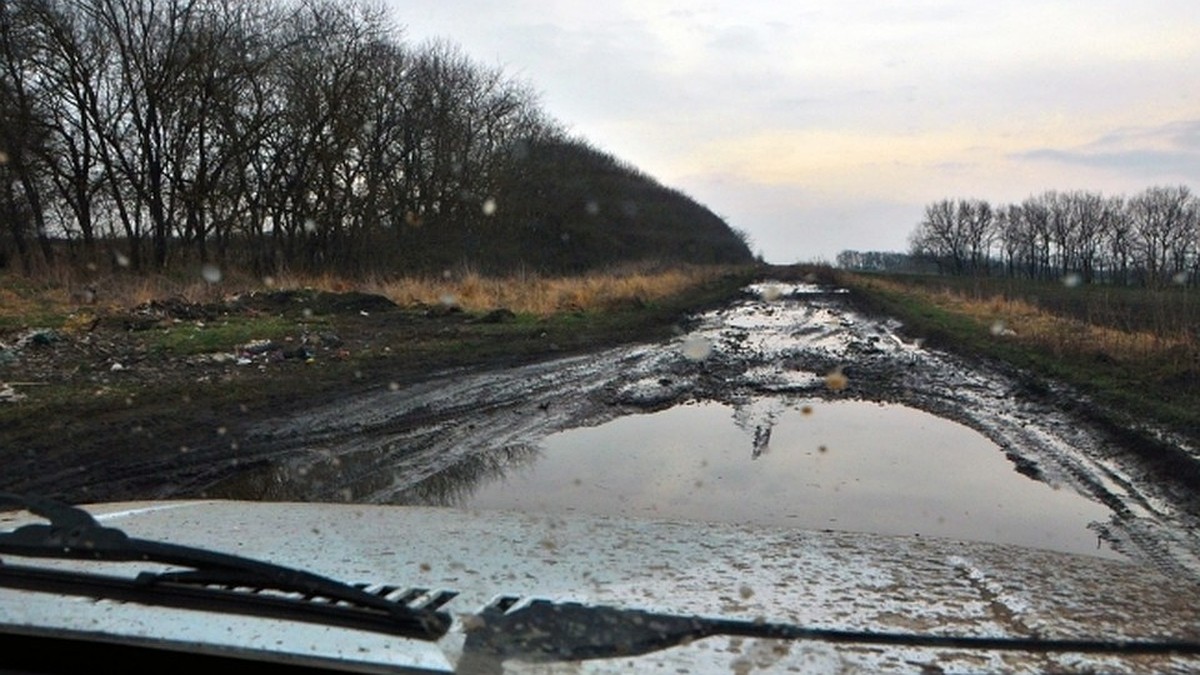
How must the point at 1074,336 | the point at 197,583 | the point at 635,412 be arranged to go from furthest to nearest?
the point at 1074,336, the point at 635,412, the point at 197,583

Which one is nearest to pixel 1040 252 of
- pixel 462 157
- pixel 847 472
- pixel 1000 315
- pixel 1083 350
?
pixel 462 157

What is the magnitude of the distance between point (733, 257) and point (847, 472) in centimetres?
9203

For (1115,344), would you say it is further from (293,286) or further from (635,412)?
(293,286)

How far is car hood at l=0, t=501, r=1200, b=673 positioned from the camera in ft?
6.72

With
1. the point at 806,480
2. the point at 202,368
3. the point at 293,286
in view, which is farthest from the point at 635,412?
the point at 293,286

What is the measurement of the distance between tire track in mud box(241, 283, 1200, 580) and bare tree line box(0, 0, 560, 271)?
23.0 metres

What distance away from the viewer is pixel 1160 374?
38.5 ft

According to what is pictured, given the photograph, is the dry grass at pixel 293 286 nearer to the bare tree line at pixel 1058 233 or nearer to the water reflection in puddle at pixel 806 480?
the water reflection in puddle at pixel 806 480

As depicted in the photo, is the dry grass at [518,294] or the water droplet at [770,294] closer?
the dry grass at [518,294]

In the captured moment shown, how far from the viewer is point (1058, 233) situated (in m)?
116

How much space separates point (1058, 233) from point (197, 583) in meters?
127

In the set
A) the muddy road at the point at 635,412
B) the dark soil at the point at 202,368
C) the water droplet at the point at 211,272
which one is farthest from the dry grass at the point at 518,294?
the muddy road at the point at 635,412

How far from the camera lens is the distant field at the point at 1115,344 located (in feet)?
33.6

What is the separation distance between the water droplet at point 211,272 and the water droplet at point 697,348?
16.7 meters
